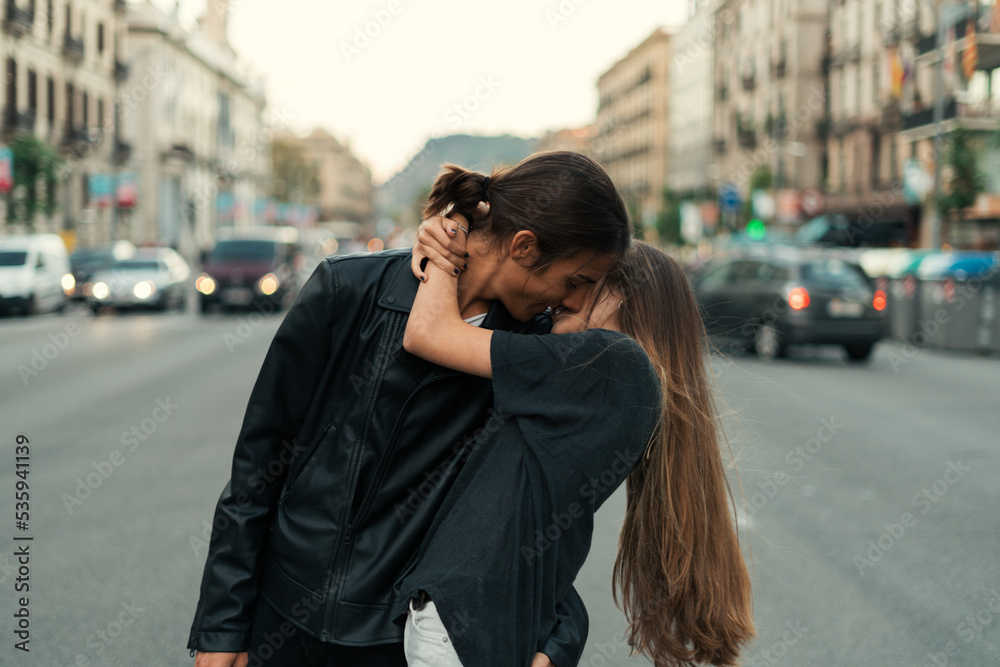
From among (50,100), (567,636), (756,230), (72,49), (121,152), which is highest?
(72,49)

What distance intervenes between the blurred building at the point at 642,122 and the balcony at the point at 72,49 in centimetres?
4279

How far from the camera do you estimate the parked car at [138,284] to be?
25.4 m

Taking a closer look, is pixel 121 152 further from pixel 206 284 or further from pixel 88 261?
pixel 206 284

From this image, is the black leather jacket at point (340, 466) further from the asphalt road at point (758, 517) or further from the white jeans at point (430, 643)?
the asphalt road at point (758, 517)

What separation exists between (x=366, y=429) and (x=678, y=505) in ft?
2.19

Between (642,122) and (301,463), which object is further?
(642,122)

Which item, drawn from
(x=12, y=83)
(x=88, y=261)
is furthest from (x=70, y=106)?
(x=88, y=261)

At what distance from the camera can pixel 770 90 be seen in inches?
2378

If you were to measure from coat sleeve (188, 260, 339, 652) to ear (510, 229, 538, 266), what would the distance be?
344mm

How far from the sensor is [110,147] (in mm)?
54375

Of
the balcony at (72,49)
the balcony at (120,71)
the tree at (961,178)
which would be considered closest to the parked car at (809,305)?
the tree at (961,178)

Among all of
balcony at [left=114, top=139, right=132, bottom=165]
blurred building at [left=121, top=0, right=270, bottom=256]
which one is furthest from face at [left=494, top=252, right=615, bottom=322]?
balcony at [left=114, top=139, right=132, bottom=165]

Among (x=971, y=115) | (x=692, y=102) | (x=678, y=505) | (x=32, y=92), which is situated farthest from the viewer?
(x=692, y=102)

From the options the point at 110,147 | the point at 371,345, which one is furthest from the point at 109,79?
the point at 371,345
